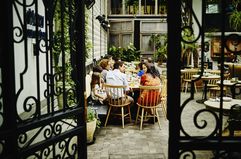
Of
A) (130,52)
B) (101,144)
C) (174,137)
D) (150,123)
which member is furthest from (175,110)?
(130,52)

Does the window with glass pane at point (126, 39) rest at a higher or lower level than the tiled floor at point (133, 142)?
higher

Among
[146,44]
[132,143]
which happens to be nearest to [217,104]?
[132,143]

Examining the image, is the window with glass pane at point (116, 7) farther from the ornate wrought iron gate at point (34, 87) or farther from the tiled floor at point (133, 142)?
the ornate wrought iron gate at point (34, 87)

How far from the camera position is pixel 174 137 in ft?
6.98

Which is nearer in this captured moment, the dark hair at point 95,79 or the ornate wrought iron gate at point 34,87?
the ornate wrought iron gate at point 34,87

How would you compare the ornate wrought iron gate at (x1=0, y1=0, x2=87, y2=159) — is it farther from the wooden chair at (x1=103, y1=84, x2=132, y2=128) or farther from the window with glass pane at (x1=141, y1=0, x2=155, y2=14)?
the window with glass pane at (x1=141, y1=0, x2=155, y2=14)

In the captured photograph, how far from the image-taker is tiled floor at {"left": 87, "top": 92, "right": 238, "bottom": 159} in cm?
Answer: 503

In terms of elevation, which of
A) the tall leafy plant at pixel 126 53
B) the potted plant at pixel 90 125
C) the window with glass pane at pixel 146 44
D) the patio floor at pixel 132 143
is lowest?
the patio floor at pixel 132 143

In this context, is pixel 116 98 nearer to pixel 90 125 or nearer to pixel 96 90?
pixel 96 90

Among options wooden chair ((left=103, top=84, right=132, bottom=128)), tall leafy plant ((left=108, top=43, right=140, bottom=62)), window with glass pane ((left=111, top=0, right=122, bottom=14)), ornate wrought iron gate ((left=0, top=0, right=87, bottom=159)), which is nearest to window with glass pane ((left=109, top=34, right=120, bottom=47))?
tall leafy plant ((left=108, top=43, right=140, bottom=62))

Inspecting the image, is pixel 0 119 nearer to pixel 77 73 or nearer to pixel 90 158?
pixel 77 73

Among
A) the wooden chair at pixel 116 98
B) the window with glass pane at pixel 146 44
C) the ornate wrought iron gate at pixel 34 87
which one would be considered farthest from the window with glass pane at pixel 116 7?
the ornate wrought iron gate at pixel 34 87

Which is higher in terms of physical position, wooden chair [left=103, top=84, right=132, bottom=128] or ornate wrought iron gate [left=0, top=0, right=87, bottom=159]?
ornate wrought iron gate [left=0, top=0, right=87, bottom=159]

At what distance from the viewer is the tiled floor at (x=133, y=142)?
503 cm
